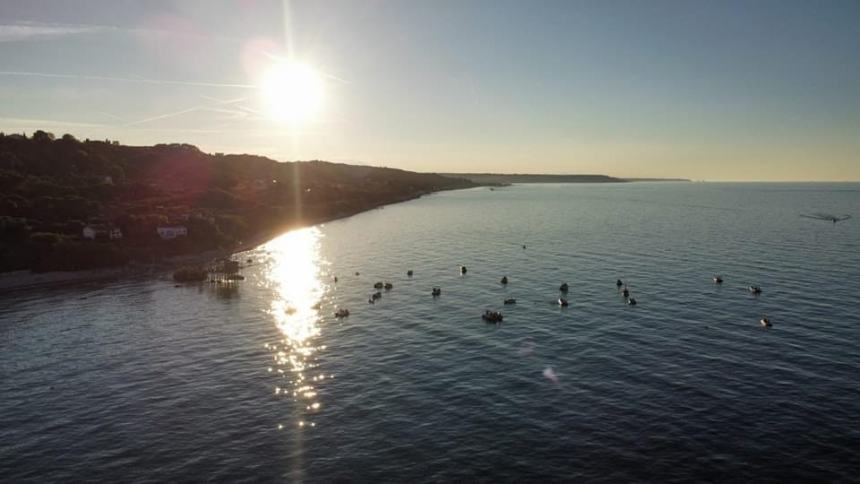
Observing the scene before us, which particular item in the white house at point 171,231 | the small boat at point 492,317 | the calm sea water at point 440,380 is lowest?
the calm sea water at point 440,380

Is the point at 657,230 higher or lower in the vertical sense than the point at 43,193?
lower

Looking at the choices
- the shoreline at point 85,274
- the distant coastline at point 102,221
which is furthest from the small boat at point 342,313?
the distant coastline at point 102,221

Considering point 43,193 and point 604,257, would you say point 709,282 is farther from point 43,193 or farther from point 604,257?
point 43,193

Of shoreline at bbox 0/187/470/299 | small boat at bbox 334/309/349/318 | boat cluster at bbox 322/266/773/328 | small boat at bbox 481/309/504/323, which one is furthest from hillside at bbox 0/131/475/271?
small boat at bbox 481/309/504/323

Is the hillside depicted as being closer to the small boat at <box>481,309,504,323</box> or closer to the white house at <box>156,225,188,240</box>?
the white house at <box>156,225,188,240</box>

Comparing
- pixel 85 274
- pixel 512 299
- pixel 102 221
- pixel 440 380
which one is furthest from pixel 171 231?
pixel 440 380

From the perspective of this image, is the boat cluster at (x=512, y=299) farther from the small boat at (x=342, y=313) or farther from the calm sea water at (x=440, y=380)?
the calm sea water at (x=440, y=380)

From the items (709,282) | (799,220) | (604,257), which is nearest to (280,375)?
(709,282)

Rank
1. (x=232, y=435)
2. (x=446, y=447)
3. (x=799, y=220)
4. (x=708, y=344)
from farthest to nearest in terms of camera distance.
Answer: (x=799, y=220)
(x=708, y=344)
(x=232, y=435)
(x=446, y=447)
